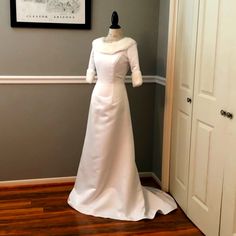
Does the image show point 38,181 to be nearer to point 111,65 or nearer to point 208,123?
point 111,65

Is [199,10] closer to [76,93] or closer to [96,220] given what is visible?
[76,93]

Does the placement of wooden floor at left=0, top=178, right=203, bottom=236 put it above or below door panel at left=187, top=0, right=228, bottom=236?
below

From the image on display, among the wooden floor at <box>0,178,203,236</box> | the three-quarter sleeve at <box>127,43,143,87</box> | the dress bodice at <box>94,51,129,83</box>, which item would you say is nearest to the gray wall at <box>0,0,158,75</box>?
the dress bodice at <box>94,51,129,83</box>

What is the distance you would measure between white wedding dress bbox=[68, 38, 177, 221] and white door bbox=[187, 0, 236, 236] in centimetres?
41

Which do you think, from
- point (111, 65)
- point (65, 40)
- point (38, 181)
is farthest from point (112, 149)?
point (65, 40)

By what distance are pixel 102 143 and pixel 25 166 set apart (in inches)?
34.5

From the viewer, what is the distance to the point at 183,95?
2.68 m

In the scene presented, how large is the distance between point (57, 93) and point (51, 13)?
0.66m

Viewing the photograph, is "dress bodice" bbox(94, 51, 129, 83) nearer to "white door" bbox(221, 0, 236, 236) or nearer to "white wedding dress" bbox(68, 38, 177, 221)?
"white wedding dress" bbox(68, 38, 177, 221)

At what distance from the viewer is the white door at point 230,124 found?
6.52 ft

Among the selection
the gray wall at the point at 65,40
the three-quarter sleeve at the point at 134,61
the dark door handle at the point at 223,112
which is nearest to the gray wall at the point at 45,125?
the gray wall at the point at 65,40

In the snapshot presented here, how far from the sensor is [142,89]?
3.21 meters

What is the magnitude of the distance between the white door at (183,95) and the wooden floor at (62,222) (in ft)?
0.77

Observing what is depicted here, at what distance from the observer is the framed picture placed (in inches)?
112
